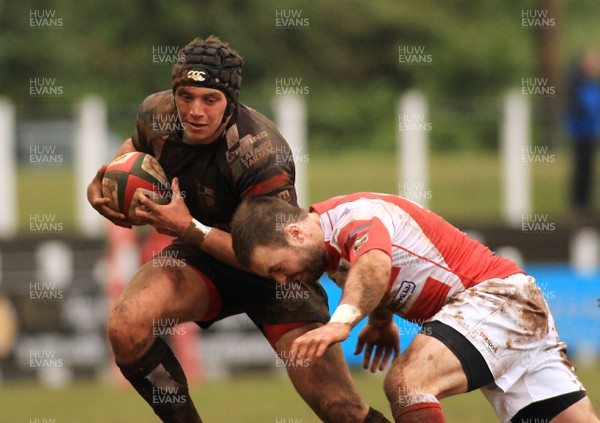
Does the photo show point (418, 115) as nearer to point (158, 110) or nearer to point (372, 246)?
point (158, 110)

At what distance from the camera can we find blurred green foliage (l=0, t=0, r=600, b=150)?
2395 cm

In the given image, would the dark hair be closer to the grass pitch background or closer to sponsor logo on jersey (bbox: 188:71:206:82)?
sponsor logo on jersey (bbox: 188:71:206:82)

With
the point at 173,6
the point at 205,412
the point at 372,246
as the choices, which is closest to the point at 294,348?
the point at 372,246

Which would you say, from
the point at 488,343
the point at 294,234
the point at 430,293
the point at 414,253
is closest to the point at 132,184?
the point at 294,234

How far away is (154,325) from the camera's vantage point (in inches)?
265

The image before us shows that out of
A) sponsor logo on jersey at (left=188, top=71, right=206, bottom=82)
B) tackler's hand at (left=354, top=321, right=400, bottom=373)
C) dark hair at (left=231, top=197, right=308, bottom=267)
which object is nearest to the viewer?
dark hair at (left=231, top=197, right=308, bottom=267)

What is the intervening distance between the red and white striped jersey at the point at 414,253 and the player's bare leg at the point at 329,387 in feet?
2.20

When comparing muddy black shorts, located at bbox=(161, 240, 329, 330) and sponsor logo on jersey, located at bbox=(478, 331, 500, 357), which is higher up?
muddy black shorts, located at bbox=(161, 240, 329, 330)

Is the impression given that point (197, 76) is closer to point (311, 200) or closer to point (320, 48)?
point (311, 200)

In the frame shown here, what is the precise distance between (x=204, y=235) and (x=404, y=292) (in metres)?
1.12

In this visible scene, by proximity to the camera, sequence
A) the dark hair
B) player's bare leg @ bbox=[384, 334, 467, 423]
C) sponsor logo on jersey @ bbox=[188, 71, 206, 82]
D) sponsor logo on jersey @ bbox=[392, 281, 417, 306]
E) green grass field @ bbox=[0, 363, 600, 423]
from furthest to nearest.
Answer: green grass field @ bbox=[0, 363, 600, 423] → sponsor logo on jersey @ bbox=[188, 71, 206, 82] → sponsor logo on jersey @ bbox=[392, 281, 417, 306] → the dark hair → player's bare leg @ bbox=[384, 334, 467, 423]

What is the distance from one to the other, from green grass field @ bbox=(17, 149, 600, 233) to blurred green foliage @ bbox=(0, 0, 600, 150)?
411 centimetres

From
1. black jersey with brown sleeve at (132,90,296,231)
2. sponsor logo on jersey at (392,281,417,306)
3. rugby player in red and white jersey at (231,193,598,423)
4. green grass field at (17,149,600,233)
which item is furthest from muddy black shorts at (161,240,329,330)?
green grass field at (17,149,600,233)

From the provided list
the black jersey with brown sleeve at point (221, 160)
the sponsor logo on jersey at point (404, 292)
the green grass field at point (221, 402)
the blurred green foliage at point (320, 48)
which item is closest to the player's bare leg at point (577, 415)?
the sponsor logo on jersey at point (404, 292)
